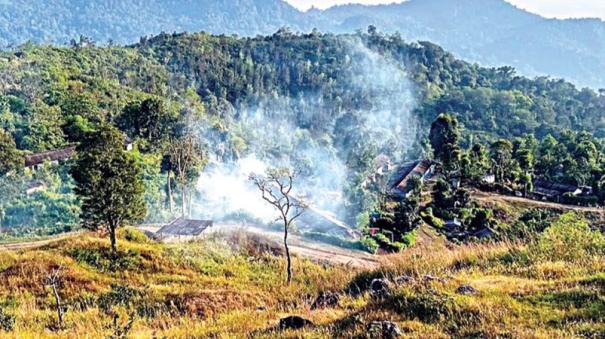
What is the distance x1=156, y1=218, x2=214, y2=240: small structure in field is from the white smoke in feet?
32.7

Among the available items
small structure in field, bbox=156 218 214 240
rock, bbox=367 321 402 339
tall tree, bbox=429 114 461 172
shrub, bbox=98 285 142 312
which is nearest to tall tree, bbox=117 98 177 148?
small structure in field, bbox=156 218 214 240

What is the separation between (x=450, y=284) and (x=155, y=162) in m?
44.5

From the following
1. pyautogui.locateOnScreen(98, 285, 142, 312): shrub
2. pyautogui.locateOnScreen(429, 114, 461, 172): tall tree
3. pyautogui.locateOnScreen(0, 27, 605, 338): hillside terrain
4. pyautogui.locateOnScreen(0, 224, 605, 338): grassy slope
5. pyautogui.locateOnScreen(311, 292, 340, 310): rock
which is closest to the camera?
pyautogui.locateOnScreen(0, 224, 605, 338): grassy slope

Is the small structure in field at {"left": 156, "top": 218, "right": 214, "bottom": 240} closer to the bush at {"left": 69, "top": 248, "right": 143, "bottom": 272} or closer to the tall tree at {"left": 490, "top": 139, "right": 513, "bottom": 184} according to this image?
the bush at {"left": 69, "top": 248, "right": 143, "bottom": 272}

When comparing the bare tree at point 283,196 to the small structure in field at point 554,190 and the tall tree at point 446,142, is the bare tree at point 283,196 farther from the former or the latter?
the small structure in field at point 554,190

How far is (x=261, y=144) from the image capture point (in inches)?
3039

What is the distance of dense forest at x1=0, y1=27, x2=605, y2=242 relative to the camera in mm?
48000

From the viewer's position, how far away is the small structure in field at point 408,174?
56.1 meters

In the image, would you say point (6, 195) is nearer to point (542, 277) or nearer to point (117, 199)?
point (117, 199)

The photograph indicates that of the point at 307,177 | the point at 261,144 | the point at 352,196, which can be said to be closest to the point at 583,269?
the point at 352,196

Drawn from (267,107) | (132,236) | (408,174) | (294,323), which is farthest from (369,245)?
(267,107)

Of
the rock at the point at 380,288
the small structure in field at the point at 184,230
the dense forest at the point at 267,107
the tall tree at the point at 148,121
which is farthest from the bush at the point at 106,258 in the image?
the tall tree at the point at 148,121

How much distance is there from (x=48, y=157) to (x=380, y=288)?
45557 mm

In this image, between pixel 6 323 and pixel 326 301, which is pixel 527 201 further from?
pixel 6 323
